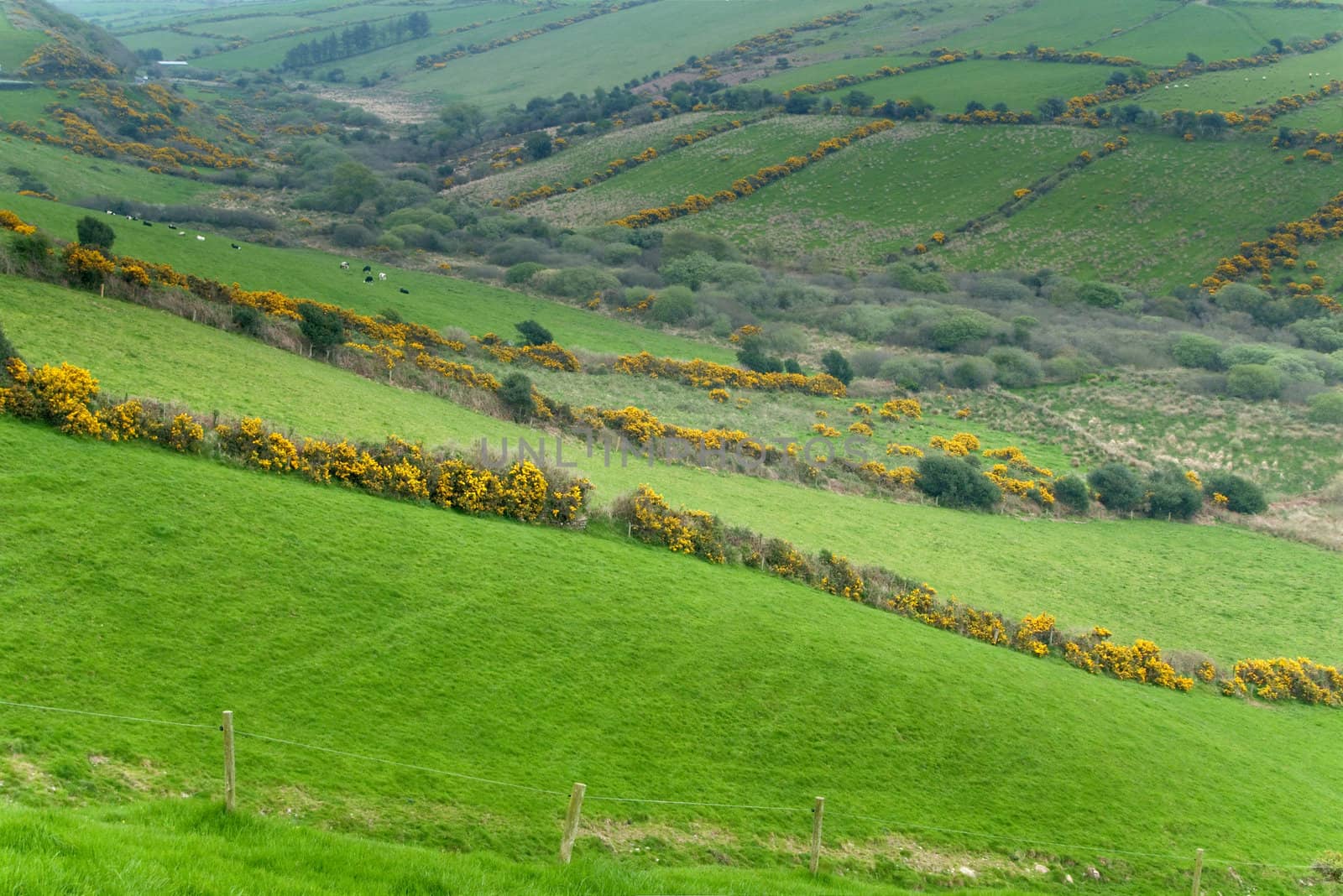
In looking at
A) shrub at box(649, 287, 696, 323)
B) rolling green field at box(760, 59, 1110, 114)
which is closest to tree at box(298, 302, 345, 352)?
shrub at box(649, 287, 696, 323)

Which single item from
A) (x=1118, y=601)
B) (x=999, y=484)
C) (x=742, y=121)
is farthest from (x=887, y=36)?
(x=1118, y=601)

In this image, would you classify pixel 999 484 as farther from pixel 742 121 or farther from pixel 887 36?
pixel 887 36

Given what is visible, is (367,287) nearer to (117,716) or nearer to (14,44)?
(117,716)

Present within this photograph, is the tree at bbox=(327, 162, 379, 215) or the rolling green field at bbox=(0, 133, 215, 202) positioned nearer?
the rolling green field at bbox=(0, 133, 215, 202)

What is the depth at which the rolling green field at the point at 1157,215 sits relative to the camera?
103375 mm

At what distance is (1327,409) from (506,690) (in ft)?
220

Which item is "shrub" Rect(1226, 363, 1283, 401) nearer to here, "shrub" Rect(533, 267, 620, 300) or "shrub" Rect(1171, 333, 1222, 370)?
"shrub" Rect(1171, 333, 1222, 370)

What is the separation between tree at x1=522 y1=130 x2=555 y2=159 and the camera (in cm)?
13750

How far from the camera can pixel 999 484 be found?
45.7 meters

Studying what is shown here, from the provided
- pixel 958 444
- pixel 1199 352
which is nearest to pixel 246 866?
pixel 958 444

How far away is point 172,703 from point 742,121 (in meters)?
136

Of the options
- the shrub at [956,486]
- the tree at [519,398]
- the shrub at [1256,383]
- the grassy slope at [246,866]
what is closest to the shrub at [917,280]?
the shrub at [1256,383]

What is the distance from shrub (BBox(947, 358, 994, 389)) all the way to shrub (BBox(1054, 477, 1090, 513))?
24361 millimetres

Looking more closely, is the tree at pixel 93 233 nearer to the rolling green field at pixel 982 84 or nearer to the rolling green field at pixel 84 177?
the rolling green field at pixel 84 177
